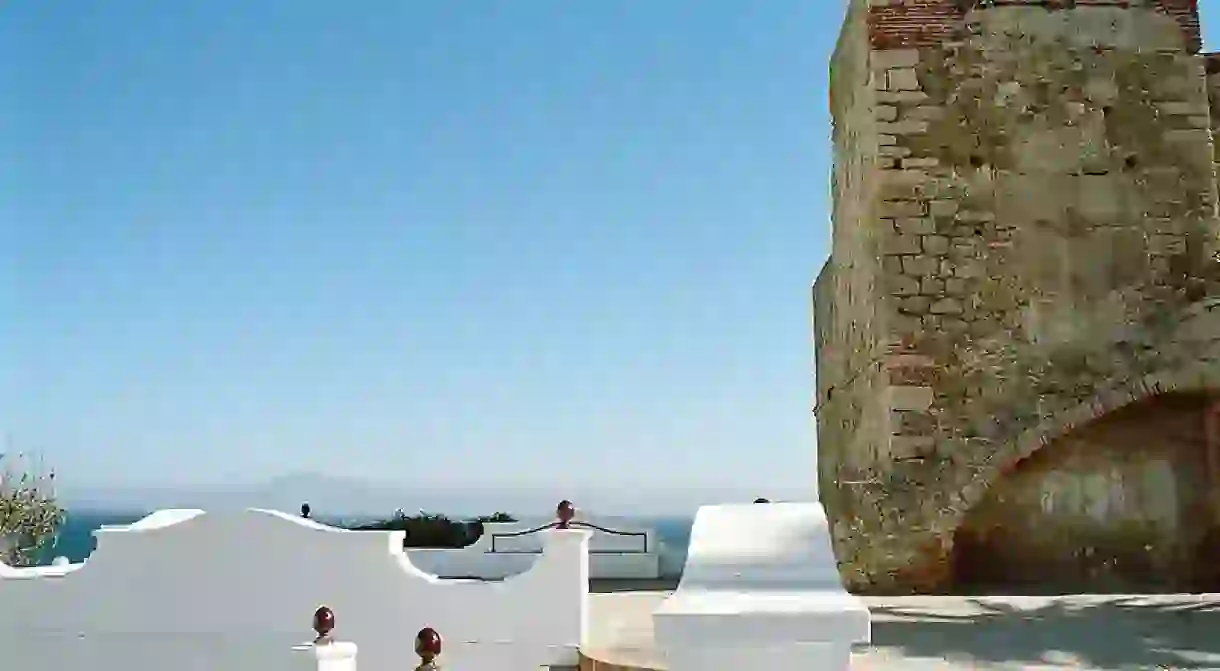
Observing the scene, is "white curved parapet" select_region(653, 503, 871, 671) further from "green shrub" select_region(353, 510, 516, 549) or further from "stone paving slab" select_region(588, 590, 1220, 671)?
"green shrub" select_region(353, 510, 516, 549)

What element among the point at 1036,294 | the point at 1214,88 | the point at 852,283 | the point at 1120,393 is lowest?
the point at 1120,393

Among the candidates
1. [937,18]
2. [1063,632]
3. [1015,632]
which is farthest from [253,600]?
[937,18]

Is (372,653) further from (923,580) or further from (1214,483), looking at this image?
(1214,483)

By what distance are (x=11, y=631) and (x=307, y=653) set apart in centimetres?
234

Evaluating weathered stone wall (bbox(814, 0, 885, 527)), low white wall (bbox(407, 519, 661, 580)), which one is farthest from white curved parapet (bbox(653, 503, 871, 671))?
weathered stone wall (bbox(814, 0, 885, 527))

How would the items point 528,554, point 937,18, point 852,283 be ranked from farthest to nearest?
point 852,283 → point 937,18 → point 528,554

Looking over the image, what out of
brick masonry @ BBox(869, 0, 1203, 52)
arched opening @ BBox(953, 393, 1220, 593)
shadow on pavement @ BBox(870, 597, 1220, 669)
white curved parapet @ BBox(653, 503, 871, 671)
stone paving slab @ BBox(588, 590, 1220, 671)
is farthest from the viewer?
brick masonry @ BBox(869, 0, 1203, 52)

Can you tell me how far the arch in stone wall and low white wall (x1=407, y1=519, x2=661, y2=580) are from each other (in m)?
2.85

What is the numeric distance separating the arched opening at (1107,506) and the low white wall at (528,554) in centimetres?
295

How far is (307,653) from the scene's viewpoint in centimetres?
712

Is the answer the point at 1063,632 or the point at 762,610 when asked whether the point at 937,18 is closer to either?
the point at 1063,632

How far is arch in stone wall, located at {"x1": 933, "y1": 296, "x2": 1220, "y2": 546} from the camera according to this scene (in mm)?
10320

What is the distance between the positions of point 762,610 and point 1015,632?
4.37m

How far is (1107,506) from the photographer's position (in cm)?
1086
